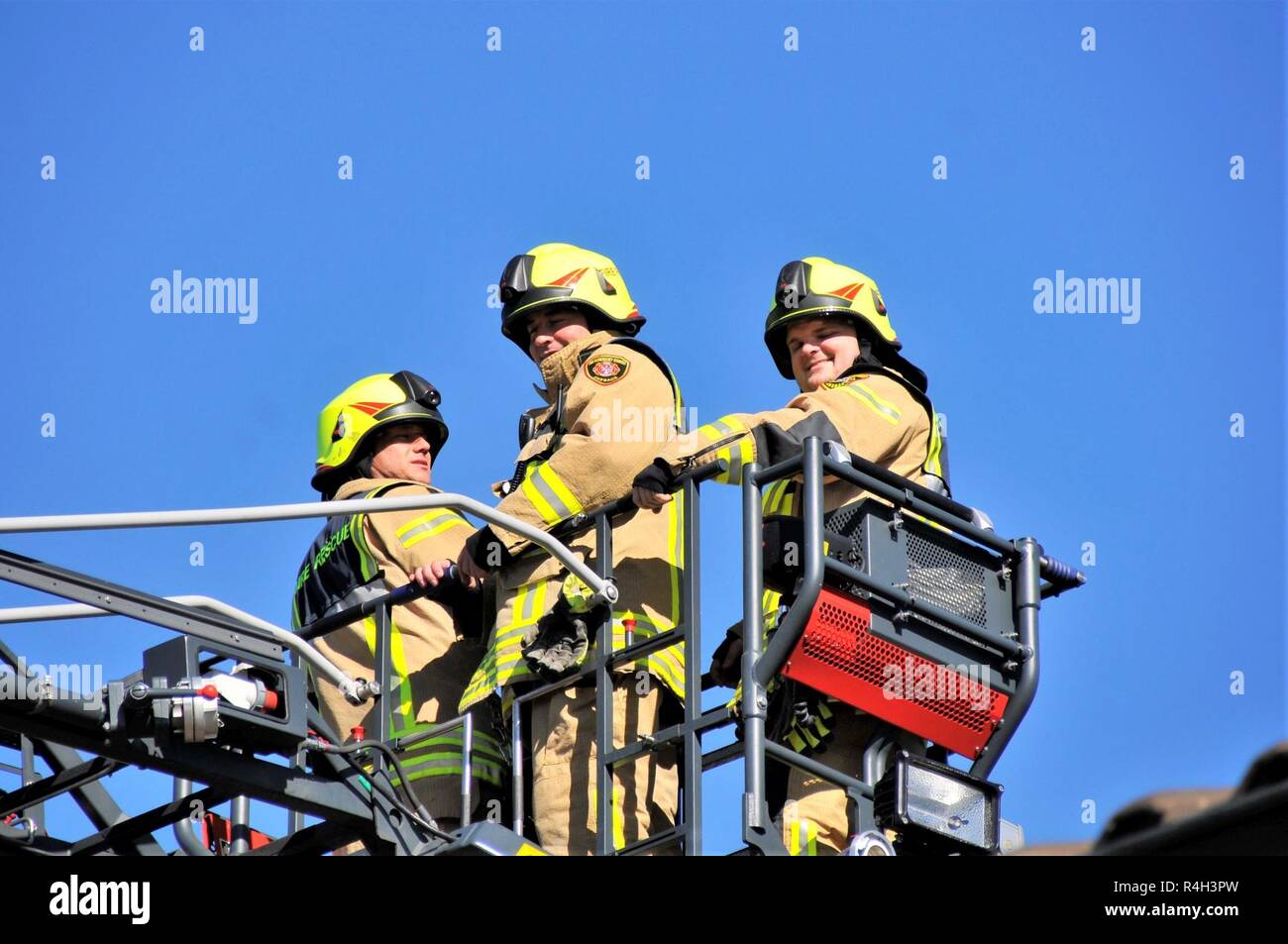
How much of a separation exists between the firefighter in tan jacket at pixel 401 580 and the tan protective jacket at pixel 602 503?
0.40 meters

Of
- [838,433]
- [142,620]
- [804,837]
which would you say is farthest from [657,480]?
[142,620]

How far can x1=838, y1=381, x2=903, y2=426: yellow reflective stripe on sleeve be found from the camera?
8688 mm

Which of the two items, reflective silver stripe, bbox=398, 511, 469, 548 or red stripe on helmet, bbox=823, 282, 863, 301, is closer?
red stripe on helmet, bbox=823, 282, 863, 301

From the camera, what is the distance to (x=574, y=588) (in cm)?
816

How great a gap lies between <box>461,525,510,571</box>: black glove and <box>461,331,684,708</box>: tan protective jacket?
0.12ft

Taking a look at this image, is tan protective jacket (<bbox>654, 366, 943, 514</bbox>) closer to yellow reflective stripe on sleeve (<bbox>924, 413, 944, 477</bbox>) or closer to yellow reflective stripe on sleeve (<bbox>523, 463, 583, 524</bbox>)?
yellow reflective stripe on sleeve (<bbox>924, 413, 944, 477</bbox>)

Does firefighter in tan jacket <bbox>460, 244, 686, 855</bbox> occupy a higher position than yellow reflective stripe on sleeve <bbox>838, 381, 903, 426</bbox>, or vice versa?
yellow reflective stripe on sleeve <bbox>838, 381, 903, 426</bbox>

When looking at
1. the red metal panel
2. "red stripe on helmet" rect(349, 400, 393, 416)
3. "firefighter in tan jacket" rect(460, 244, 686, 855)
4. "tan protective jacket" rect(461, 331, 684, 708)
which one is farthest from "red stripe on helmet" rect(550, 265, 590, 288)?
the red metal panel

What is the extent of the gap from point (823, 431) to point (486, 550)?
4.77 feet

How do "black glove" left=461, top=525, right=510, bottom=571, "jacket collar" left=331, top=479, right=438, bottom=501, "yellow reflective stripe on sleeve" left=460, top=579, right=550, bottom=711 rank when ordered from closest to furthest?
1. "yellow reflective stripe on sleeve" left=460, top=579, right=550, bottom=711
2. "black glove" left=461, top=525, right=510, bottom=571
3. "jacket collar" left=331, top=479, right=438, bottom=501

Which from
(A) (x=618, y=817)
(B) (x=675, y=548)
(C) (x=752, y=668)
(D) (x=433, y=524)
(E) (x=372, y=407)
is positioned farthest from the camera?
(E) (x=372, y=407)

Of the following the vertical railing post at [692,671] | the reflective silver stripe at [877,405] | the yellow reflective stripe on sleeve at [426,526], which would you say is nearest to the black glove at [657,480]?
the vertical railing post at [692,671]

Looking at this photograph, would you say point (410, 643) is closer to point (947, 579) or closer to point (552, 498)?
point (552, 498)
